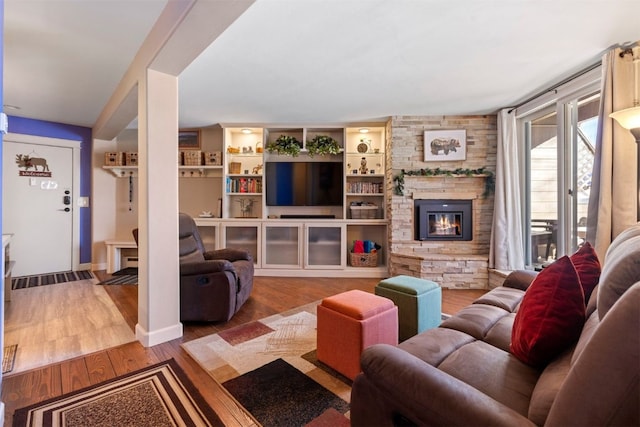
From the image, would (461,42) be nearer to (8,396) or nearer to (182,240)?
(182,240)

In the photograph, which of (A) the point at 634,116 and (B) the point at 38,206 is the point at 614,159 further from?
(B) the point at 38,206

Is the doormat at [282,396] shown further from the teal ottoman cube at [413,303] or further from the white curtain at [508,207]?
the white curtain at [508,207]

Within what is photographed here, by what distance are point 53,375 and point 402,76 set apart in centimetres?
355

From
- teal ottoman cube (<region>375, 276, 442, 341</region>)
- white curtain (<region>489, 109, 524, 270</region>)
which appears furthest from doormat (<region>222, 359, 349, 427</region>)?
white curtain (<region>489, 109, 524, 270</region>)

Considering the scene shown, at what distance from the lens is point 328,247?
4320mm

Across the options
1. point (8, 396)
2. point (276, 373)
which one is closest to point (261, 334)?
point (276, 373)

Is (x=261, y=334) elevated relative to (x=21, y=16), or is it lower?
lower

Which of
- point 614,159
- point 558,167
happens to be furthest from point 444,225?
point 614,159

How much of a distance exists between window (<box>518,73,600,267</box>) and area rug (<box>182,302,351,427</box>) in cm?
284

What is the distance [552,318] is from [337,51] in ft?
7.30

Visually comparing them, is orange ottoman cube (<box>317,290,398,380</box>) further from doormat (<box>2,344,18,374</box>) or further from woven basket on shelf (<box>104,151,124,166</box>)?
woven basket on shelf (<box>104,151,124,166</box>)

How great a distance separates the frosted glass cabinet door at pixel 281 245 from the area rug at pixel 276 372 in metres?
1.79

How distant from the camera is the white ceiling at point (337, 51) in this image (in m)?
1.83

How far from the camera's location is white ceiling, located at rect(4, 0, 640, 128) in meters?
1.83
